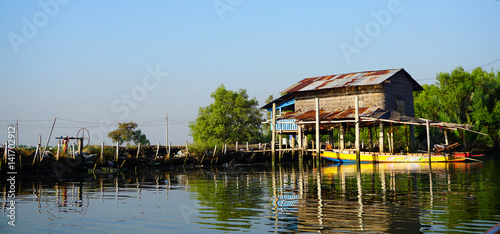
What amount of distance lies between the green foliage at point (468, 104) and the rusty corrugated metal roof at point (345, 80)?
36.4ft

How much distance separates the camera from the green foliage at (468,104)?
4997 cm

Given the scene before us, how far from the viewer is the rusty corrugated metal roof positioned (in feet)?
126

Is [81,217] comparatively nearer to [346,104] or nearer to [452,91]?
[346,104]

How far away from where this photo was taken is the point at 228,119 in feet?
190

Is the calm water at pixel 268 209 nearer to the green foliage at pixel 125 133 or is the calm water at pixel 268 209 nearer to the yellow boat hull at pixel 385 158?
the yellow boat hull at pixel 385 158

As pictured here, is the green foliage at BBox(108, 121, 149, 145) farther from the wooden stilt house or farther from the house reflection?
the house reflection

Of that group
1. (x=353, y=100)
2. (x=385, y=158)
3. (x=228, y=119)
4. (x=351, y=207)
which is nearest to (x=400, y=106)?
(x=353, y=100)

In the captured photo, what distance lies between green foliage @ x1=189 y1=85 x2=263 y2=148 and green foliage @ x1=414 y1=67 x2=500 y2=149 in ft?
64.5

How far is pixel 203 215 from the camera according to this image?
1219 cm

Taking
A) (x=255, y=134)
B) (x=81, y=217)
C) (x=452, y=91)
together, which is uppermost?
(x=452, y=91)

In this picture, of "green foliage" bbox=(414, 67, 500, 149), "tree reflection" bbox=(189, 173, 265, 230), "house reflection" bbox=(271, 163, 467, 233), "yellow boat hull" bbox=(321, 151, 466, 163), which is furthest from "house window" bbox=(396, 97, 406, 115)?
"tree reflection" bbox=(189, 173, 265, 230)

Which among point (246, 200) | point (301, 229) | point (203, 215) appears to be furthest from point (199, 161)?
point (301, 229)

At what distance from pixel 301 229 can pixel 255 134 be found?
48.8m

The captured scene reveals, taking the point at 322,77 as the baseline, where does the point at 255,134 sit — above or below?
below
